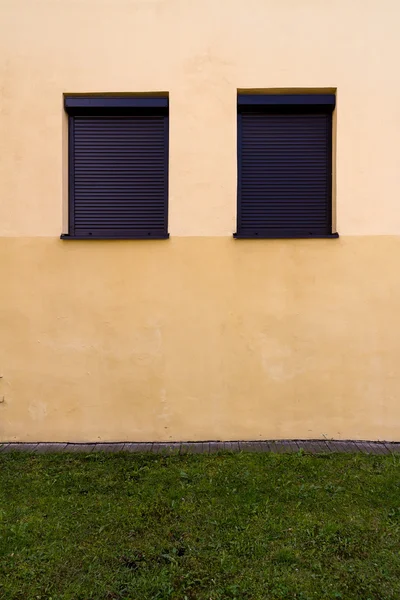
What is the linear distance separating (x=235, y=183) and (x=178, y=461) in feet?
9.71

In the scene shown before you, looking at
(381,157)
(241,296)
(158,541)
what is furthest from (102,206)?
(158,541)

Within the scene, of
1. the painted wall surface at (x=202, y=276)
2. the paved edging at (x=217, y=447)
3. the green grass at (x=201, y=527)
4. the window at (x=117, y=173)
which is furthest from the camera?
the window at (x=117, y=173)

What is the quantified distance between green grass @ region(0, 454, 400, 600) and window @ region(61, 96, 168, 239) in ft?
8.34

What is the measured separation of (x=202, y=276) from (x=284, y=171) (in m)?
1.55

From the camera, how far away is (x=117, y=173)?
4.77 metres

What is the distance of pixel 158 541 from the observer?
276 centimetres

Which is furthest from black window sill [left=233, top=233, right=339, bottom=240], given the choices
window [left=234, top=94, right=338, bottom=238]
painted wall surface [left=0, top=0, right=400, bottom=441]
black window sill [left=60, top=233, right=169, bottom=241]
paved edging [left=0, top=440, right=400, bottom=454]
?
paved edging [left=0, top=440, right=400, bottom=454]

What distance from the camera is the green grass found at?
7.82 feet

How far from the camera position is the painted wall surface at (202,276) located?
4535mm

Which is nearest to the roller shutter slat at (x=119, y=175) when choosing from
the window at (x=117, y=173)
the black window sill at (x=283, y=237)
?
the window at (x=117, y=173)

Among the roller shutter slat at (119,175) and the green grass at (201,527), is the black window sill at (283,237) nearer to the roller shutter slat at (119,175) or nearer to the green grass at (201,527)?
the roller shutter slat at (119,175)

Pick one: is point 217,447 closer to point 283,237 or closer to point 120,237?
point 283,237

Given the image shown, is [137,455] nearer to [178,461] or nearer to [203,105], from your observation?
[178,461]

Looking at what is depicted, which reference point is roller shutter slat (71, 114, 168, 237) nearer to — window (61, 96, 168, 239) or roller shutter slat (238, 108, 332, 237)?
window (61, 96, 168, 239)
